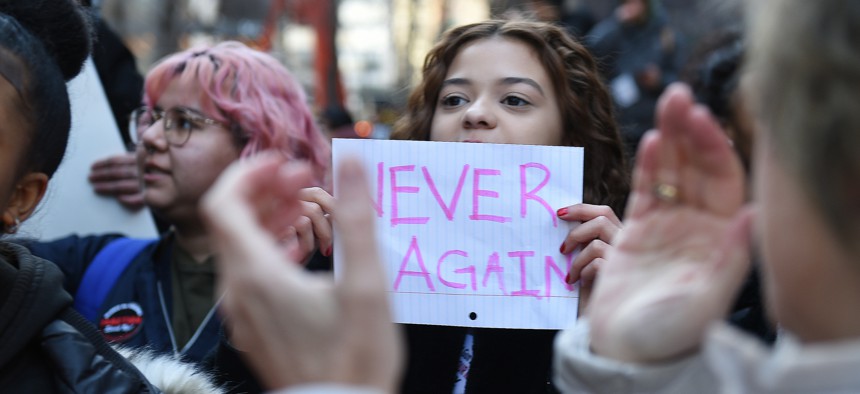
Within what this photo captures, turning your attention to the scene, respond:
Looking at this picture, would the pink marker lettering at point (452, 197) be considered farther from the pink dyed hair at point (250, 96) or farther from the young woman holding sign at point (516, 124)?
the pink dyed hair at point (250, 96)

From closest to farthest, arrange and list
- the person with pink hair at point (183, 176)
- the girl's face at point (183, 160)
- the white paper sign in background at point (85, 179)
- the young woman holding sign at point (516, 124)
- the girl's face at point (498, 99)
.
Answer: the young woman holding sign at point (516, 124), the girl's face at point (498, 99), the person with pink hair at point (183, 176), the girl's face at point (183, 160), the white paper sign in background at point (85, 179)

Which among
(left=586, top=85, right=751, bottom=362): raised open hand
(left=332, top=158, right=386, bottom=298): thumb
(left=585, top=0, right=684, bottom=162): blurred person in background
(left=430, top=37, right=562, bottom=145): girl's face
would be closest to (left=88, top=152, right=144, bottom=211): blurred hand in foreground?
(left=430, top=37, right=562, bottom=145): girl's face

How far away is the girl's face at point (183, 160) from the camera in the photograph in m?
3.49

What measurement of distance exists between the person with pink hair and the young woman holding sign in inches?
23.6

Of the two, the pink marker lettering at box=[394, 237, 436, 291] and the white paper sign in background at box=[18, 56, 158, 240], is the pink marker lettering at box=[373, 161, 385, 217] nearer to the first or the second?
the pink marker lettering at box=[394, 237, 436, 291]

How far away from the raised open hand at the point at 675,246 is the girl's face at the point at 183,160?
232 cm

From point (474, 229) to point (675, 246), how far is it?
112cm

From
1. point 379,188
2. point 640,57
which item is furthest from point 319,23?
point 379,188

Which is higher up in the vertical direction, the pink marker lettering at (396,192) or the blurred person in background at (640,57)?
the pink marker lettering at (396,192)

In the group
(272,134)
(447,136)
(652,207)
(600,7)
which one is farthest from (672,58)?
(600,7)

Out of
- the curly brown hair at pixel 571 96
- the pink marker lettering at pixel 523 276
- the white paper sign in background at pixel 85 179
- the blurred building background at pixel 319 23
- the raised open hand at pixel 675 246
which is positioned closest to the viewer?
the raised open hand at pixel 675 246

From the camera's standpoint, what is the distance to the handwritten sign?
96.2 inches

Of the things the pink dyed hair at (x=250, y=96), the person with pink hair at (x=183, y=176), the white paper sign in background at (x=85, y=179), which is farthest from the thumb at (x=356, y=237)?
the white paper sign in background at (x=85, y=179)

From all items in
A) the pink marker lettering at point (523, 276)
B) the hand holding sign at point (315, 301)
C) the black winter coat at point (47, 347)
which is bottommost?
the pink marker lettering at point (523, 276)
